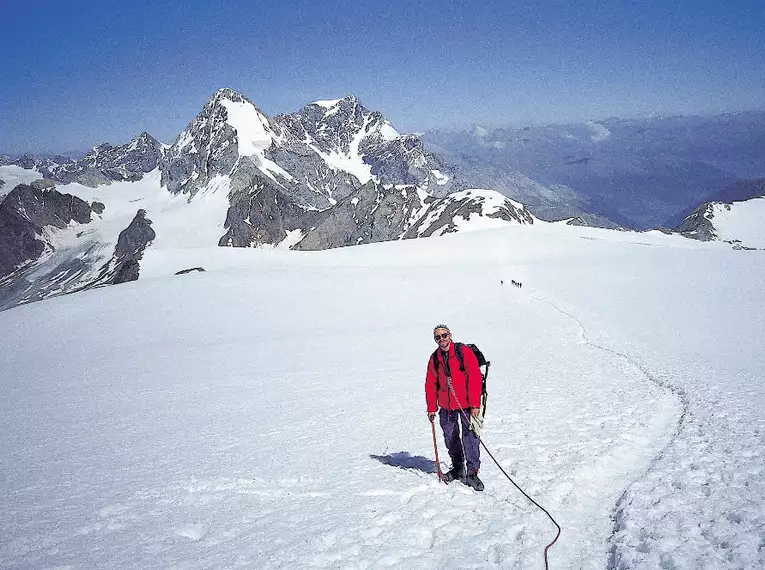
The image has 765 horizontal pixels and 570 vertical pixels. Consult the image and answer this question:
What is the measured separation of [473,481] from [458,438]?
769 millimetres

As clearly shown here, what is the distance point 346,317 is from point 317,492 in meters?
21.7

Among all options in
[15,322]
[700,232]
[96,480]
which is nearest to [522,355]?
[96,480]

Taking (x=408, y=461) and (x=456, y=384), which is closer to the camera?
(x=456, y=384)

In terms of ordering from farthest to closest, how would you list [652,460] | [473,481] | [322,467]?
[322,467], [652,460], [473,481]

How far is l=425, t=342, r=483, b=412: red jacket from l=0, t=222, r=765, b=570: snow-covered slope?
1498 millimetres

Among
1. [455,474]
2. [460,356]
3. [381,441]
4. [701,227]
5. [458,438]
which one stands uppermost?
[460,356]

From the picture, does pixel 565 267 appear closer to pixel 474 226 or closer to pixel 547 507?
pixel 547 507

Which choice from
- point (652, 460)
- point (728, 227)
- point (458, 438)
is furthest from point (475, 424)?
point (728, 227)

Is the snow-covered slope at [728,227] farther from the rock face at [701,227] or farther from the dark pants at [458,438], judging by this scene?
the dark pants at [458,438]

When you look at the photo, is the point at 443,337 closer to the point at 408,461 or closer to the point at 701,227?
the point at 408,461

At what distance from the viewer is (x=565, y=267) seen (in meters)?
41.3

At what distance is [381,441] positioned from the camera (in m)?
10.8

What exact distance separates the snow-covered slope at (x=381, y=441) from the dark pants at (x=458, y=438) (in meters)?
0.51

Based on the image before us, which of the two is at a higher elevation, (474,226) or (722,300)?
(474,226)
